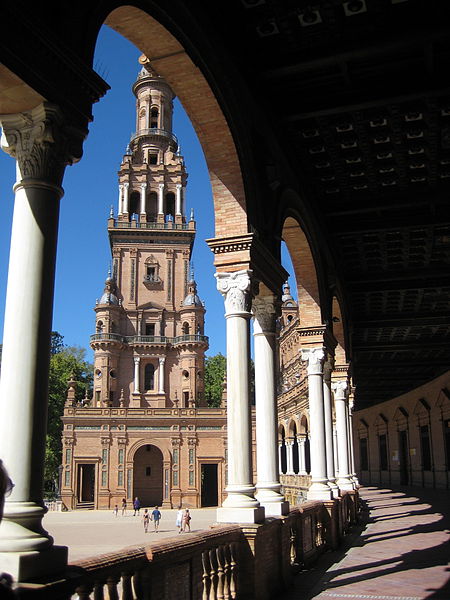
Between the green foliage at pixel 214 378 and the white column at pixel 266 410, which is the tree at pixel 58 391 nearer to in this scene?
the green foliage at pixel 214 378

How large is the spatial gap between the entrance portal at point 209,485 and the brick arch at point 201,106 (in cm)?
4731

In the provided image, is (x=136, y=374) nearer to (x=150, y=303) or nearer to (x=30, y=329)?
(x=150, y=303)

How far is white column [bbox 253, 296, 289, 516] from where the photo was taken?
1020cm

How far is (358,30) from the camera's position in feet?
29.9

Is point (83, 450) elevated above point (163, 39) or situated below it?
below

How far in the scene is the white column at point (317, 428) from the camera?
14.5m

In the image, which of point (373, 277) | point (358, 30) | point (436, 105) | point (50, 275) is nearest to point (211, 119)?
point (358, 30)

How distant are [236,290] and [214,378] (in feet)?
252

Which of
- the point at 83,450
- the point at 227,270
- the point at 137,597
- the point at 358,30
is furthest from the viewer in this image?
the point at 83,450

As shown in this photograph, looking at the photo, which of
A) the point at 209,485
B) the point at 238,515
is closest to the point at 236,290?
the point at 238,515

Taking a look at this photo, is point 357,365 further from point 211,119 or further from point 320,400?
point 211,119

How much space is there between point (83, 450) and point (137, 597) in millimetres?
49659

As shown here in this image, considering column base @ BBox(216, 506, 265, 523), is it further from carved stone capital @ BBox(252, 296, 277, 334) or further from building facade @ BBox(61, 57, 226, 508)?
building facade @ BBox(61, 57, 226, 508)

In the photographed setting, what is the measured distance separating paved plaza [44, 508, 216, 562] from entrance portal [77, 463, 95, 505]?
368 cm
